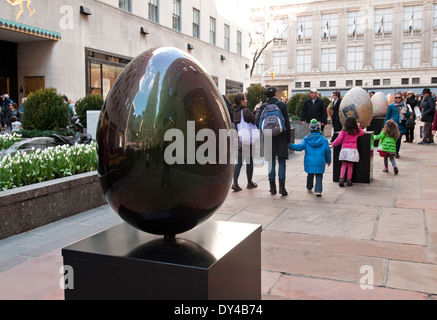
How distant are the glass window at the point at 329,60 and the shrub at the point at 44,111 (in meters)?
59.7

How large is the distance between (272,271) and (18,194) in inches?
127

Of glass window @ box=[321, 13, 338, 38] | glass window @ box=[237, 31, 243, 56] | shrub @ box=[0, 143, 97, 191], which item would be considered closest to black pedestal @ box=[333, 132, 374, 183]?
shrub @ box=[0, 143, 97, 191]

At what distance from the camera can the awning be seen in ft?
49.3

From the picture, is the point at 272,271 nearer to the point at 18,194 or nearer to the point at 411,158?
the point at 18,194

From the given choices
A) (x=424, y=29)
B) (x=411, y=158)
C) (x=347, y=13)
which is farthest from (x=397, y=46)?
(x=411, y=158)

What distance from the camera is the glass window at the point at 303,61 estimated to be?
221 feet

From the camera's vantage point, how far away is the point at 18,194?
5.20 m

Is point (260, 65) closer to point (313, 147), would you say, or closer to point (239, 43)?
point (239, 43)

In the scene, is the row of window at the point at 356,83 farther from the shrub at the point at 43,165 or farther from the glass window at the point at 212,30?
the shrub at the point at 43,165

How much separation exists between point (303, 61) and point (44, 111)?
200ft

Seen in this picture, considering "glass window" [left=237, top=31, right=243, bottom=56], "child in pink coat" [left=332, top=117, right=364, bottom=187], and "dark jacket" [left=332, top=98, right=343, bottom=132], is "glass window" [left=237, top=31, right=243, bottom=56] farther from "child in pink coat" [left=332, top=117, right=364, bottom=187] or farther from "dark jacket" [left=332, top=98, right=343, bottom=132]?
"child in pink coat" [left=332, top=117, right=364, bottom=187]

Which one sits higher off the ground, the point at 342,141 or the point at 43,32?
the point at 43,32

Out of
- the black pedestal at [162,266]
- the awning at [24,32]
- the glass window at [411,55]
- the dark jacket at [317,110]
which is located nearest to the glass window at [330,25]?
the glass window at [411,55]
